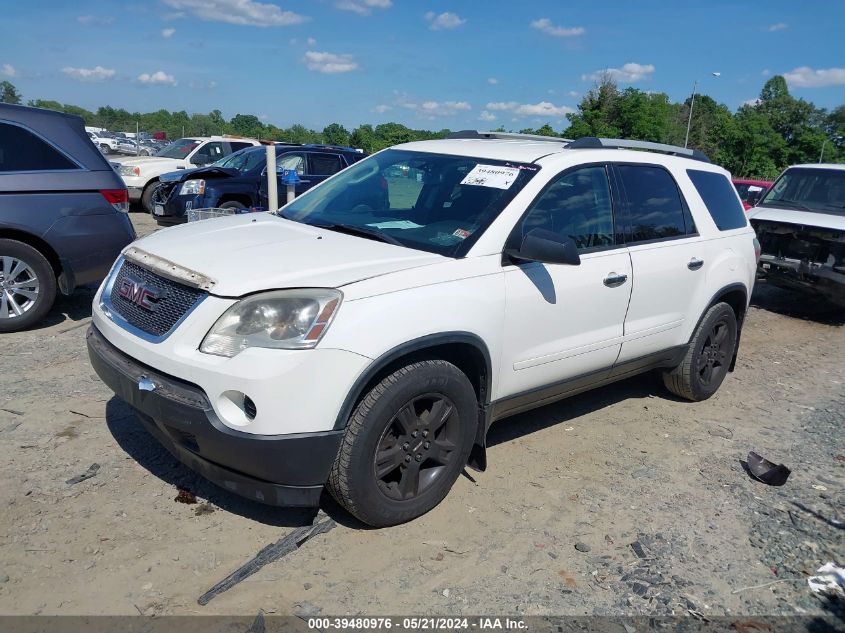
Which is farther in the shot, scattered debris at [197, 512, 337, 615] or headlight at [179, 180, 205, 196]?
headlight at [179, 180, 205, 196]

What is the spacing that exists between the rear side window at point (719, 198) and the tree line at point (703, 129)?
23432 mm

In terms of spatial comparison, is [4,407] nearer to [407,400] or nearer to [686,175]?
[407,400]

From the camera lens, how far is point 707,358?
5.43 meters

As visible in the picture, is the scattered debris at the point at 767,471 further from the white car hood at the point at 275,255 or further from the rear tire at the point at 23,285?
the rear tire at the point at 23,285

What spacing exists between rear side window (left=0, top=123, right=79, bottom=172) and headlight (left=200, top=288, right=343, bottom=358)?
13.1 ft

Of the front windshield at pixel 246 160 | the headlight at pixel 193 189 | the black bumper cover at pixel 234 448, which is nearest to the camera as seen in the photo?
the black bumper cover at pixel 234 448

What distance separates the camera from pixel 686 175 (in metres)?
5.04

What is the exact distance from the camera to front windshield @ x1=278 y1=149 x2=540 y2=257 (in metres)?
3.70

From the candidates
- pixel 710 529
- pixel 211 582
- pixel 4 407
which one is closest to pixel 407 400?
pixel 211 582

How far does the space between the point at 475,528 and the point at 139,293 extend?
207 centimetres

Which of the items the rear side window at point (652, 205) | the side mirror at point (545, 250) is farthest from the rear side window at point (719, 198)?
the side mirror at point (545, 250)

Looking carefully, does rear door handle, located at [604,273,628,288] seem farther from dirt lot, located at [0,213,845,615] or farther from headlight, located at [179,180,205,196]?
headlight, located at [179,180,205,196]

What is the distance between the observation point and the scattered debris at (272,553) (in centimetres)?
289

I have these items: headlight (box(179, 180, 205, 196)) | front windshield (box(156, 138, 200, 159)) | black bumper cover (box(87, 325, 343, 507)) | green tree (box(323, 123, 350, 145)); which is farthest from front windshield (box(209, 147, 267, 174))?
green tree (box(323, 123, 350, 145))
